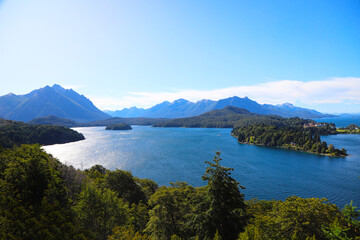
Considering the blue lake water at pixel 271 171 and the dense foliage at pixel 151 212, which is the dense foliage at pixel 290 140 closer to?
the blue lake water at pixel 271 171

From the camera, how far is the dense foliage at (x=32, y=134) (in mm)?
133250

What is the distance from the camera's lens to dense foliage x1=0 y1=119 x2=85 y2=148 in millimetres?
133250

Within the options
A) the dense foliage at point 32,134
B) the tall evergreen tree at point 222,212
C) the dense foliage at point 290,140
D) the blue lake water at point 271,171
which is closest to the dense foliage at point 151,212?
the tall evergreen tree at point 222,212

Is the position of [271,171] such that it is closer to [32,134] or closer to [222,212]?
[222,212]

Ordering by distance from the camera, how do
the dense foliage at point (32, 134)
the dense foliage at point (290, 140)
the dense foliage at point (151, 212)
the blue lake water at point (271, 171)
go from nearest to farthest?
the dense foliage at point (151, 212)
the blue lake water at point (271, 171)
the dense foliage at point (290, 140)
the dense foliage at point (32, 134)

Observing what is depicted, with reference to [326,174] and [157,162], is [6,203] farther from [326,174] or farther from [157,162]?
[326,174]

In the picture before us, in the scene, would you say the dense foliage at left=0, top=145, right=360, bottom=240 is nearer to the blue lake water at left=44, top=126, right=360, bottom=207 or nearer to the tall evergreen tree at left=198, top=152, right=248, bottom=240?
the tall evergreen tree at left=198, top=152, right=248, bottom=240

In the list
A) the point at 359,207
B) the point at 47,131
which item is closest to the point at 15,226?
the point at 359,207

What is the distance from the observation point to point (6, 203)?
15.4 metres

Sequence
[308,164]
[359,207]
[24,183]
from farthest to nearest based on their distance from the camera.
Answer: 1. [308,164]
2. [359,207]
3. [24,183]

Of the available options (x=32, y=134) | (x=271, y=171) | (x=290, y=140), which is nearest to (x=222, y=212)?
(x=271, y=171)

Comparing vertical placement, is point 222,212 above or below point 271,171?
above

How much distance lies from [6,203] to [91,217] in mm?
8673

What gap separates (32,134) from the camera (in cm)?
15462
